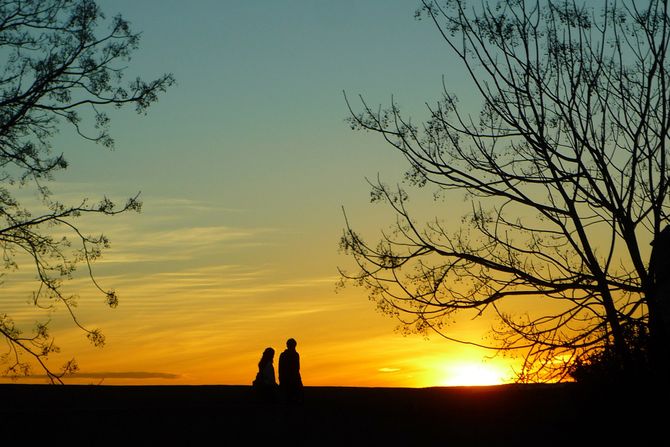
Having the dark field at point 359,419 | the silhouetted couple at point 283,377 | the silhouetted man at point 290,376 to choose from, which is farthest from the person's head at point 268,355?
the dark field at point 359,419

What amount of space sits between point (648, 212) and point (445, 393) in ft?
23.7

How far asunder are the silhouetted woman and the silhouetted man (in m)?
0.45

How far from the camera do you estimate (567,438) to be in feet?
51.4

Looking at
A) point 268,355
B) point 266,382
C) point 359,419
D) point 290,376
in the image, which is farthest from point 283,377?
point 359,419

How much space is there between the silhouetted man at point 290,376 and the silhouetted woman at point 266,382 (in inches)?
17.6

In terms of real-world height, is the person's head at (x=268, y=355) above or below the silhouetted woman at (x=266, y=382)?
above

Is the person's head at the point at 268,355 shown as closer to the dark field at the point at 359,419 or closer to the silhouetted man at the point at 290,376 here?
the silhouetted man at the point at 290,376

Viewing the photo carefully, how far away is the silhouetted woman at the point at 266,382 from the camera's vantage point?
825 inches

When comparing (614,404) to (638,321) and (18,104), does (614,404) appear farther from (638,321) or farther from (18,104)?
(18,104)

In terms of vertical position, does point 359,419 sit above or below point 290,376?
below

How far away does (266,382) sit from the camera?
21.0m

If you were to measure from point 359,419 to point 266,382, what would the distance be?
392 centimetres

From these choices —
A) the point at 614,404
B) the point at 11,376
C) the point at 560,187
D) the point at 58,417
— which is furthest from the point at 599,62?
the point at 11,376

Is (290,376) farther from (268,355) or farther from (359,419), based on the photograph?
(359,419)
